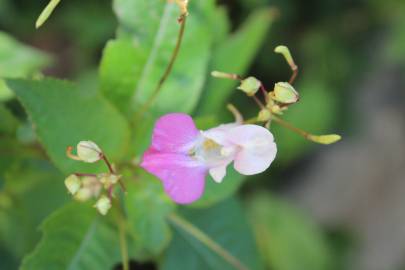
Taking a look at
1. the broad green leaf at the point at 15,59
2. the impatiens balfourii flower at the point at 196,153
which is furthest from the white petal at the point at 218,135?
the broad green leaf at the point at 15,59

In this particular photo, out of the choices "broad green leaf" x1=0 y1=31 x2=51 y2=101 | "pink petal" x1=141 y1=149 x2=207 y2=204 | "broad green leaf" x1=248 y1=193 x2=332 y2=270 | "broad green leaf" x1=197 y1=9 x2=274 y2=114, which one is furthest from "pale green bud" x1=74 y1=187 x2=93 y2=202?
"broad green leaf" x1=248 y1=193 x2=332 y2=270

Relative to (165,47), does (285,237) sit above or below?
below

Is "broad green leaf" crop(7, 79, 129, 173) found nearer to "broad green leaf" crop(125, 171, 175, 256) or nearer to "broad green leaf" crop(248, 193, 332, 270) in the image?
"broad green leaf" crop(125, 171, 175, 256)

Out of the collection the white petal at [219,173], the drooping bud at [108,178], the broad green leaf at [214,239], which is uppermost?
the drooping bud at [108,178]

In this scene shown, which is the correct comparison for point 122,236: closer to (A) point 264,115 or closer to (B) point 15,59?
(A) point 264,115

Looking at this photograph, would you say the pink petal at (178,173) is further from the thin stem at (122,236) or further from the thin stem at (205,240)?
the thin stem at (205,240)

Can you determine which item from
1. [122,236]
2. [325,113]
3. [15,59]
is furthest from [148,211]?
[325,113]
